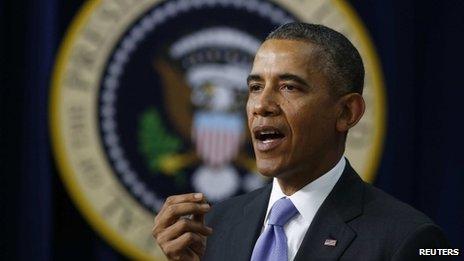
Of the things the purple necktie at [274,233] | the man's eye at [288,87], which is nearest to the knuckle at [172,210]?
the purple necktie at [274,233]

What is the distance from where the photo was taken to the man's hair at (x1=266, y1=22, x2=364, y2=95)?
1.56m

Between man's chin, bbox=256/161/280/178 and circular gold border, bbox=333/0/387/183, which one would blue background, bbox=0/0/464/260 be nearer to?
circular gold border, bbox=333/0/387/183

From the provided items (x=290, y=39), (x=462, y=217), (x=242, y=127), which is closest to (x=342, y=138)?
(x=290, y=39)

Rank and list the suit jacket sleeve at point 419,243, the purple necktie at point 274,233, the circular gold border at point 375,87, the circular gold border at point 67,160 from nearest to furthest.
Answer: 1. the suit jacket sleeve at point 419,243
2. the purple necktie at point 274,233
3. the circular gold border at point 67,160
4. the circular gold border at point 375,87

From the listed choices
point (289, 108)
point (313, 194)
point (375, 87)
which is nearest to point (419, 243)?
point (313, 194)

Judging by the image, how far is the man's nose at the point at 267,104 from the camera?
1.56 m

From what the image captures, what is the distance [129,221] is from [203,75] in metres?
0.54

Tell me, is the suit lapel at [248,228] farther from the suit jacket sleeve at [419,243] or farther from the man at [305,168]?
the suit jacket sleeve at [419,243]

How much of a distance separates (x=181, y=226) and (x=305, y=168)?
273 mm

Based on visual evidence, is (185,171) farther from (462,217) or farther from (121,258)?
(462,217)

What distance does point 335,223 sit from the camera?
153 centimetres

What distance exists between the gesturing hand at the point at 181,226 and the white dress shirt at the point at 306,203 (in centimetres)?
17

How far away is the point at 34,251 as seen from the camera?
2629 millimetres

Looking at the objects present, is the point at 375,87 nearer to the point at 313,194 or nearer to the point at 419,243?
the point at 313,194
